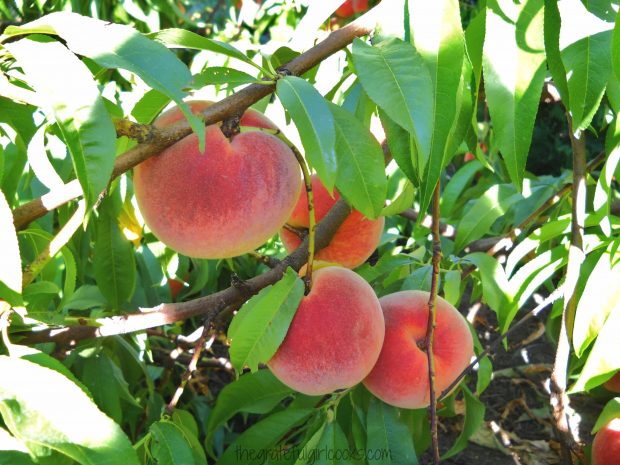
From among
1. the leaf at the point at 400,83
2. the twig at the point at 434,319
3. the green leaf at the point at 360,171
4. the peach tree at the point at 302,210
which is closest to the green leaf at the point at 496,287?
the peach tree at the point at 302,210

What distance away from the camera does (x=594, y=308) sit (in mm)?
853

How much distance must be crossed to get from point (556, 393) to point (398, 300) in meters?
0.23

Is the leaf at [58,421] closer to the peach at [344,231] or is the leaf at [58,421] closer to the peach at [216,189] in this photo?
the peach at [216,189]

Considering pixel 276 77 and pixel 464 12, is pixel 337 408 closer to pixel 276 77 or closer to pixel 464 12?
pixel 276 77

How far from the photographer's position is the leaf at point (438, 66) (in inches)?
24.1

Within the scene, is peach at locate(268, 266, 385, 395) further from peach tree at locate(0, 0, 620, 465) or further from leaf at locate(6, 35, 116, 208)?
leaf at locate(6, 35, 116, 208)

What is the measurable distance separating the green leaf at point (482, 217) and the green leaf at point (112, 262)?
53 centimetres

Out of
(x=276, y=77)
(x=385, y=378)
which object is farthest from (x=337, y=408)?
(x=276, y=77)

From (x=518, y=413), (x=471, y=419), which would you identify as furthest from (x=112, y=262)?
(x=518, y=413)

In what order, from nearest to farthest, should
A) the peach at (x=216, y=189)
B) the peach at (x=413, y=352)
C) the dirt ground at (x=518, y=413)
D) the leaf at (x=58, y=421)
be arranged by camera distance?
the leaf at (x=58, y=421) → the peach at (x=216, y=189) → the peach at (x=413, y=352) → the dirt ground at (x=518, y=413)

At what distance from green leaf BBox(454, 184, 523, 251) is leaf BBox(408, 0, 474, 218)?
2.05ft

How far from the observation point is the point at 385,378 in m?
0.99

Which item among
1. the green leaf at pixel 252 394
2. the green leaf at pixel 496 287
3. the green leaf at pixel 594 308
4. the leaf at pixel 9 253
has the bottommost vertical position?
the green leaf at pixel 252 394

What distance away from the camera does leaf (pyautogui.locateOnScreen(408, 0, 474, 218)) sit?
612mm
